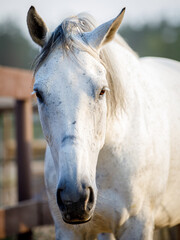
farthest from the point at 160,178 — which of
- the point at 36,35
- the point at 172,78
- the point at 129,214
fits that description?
the point at 36,35

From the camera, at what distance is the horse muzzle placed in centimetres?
149

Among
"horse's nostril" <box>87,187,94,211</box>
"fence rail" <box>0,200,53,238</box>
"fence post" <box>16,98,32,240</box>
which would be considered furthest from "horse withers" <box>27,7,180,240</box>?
"fence post" <box>16,98,32,240</box>

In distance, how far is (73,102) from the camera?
166 cm

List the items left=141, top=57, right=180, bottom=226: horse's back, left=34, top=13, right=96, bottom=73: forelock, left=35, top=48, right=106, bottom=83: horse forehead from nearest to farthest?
1. left=35, top=48, right=106, bottom=83: horse forehead
2. left=34, top=13, right=96, bottom=73: forelock
3. left=141, top=57, right=180, bottom=226: horse's back

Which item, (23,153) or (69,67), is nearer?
(69,67)

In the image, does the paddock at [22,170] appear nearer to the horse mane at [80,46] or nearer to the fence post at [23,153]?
the fence post at [23,153]

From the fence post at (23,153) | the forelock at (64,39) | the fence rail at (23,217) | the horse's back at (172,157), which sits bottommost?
the fence rail at (23,217)

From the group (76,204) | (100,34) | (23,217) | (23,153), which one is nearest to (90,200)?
(76,204)

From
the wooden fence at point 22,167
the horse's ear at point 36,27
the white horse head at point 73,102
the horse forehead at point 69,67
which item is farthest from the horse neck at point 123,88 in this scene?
the wooden fence at point 22,167

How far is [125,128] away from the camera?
2164 mm

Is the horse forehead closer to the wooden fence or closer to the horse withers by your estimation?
the horse withers

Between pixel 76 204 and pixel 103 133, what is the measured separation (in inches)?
19.7

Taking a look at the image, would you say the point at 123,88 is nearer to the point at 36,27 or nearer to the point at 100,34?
the point at 100,34

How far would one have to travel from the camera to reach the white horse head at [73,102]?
1524 mm
